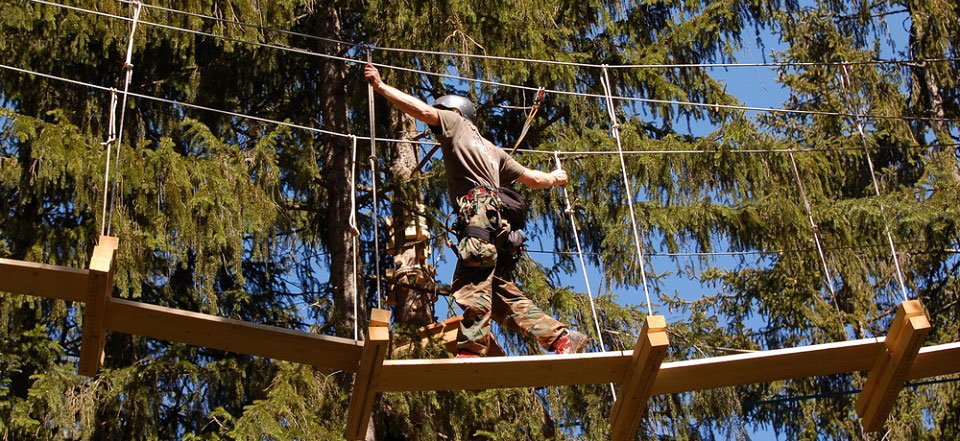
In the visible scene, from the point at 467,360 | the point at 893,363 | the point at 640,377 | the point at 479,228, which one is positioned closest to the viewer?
the point at 467,360

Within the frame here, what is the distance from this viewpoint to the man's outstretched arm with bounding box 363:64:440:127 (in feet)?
25.8

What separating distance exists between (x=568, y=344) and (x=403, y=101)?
1.41 metres

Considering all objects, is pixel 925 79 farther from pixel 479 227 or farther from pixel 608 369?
pixel 608 369

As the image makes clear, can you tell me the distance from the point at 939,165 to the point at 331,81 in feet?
15.6

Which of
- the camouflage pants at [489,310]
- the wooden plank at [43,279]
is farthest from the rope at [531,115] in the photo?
the wooden plank at [43,279]

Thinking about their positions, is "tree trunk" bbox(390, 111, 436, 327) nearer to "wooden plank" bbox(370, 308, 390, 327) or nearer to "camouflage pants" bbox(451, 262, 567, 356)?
"camouflage pants" bbox(451, 262, 567, 356)

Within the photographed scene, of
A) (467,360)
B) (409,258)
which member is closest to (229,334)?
(467,360)

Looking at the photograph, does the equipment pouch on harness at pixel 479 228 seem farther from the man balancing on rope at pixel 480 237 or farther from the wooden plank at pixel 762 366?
the wooden plank at pixel 762 366

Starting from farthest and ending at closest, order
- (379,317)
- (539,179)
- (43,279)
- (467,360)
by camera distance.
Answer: (539,179) < (467,360) < (379,317) < (43,279)

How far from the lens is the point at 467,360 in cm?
721

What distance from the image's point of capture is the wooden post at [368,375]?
23.2 feet

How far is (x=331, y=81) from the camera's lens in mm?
11531

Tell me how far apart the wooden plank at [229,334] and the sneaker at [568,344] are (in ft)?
3.70

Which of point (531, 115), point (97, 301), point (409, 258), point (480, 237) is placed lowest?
point (97, 301)
